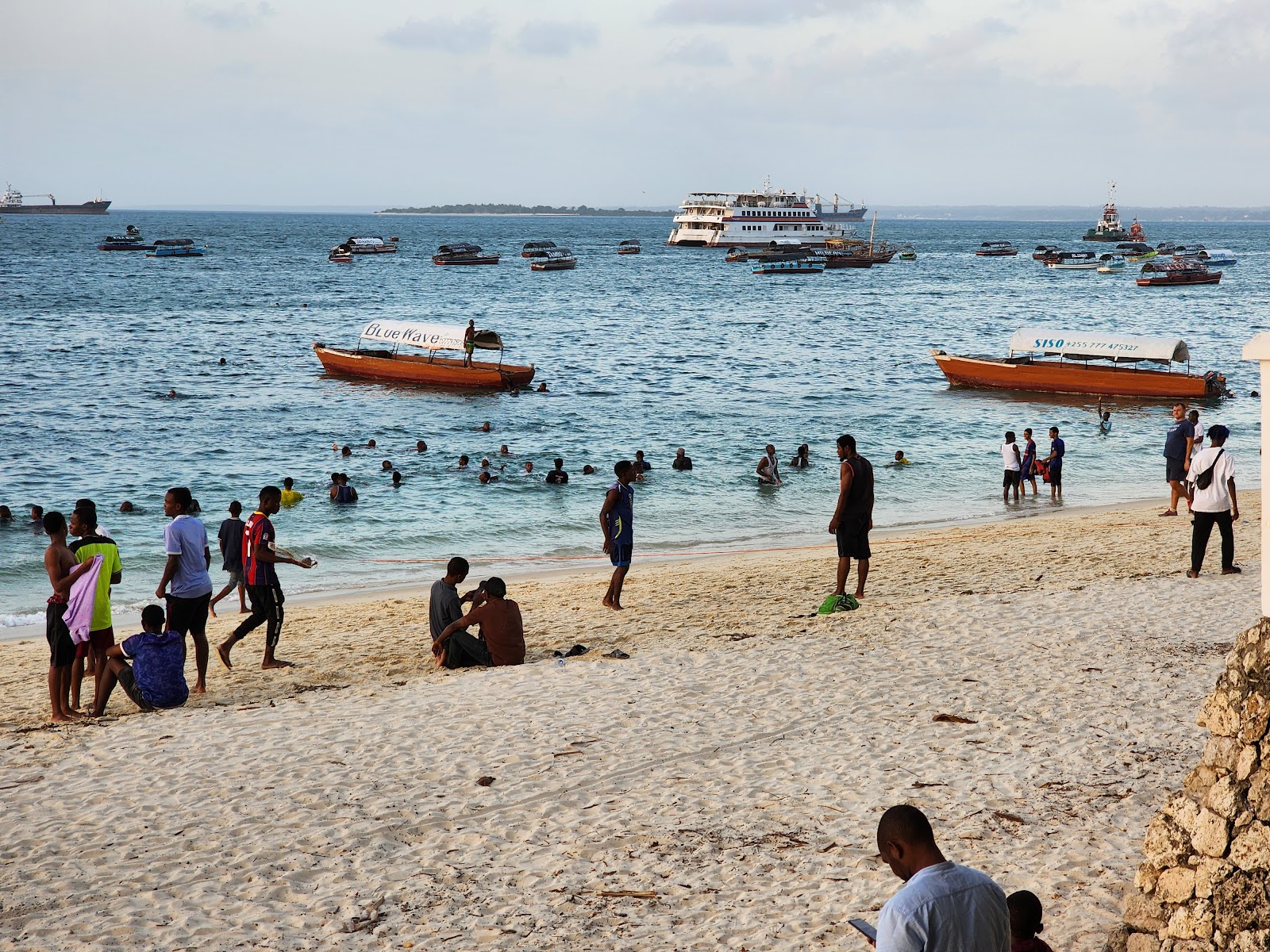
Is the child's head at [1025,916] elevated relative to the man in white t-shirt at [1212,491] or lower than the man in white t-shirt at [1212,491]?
lower

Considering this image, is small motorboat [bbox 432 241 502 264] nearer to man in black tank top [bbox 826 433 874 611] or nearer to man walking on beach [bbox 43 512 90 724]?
man in black tank top [bbox 826 433 874 611]

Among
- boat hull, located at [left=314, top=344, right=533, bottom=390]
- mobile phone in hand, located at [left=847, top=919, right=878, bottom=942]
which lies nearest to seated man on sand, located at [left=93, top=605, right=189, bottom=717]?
mobile phone in hand, located at [left=847, top=919, right=878, bottom=942]

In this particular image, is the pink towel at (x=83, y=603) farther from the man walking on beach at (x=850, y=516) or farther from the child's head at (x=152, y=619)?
the man walking on beach at (x=850, y=516)

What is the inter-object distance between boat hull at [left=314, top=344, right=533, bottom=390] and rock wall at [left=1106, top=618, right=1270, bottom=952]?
33.4 m

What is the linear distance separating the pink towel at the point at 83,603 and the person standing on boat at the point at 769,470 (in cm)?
→ 1705

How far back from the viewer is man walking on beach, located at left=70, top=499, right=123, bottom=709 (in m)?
8.82

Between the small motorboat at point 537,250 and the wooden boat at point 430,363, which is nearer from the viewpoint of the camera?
the wooden boat at point 430,363

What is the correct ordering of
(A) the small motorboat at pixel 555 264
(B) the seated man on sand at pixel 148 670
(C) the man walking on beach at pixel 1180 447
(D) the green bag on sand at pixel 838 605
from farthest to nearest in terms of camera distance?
(A) the small motorboat at pixel 555 264, (C) the man walking on beach at pixel 1180 447, (D) the green bag on sand at pixel 838 605, (B) the seated man on sand at pixel 148 670

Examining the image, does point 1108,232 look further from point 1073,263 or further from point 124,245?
point 124,245

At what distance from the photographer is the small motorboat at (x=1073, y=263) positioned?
115 metres

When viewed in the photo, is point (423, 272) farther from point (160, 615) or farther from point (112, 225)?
point (112, 225)

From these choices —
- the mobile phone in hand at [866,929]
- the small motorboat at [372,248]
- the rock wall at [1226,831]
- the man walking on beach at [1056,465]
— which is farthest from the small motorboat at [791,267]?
the mobile phone in hand at [866,929]

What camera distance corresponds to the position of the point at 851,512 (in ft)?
39.2

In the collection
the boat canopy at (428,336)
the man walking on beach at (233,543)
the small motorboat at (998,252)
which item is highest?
the small motorboat at (998,252)
